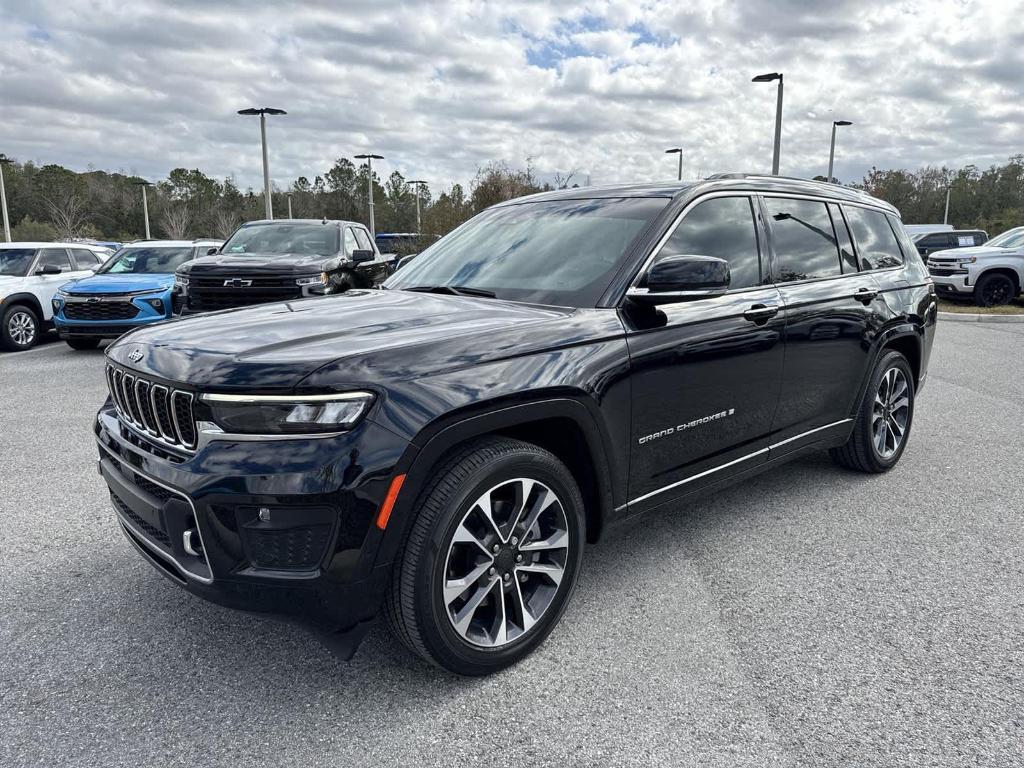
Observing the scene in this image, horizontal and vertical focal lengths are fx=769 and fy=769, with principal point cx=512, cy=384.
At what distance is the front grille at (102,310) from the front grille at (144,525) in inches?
330

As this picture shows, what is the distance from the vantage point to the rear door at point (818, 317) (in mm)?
4012

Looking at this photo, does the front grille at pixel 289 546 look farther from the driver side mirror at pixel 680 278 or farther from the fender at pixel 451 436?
the driver side mirror at pixel 680 278

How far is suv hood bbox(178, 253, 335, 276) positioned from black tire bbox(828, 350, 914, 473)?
6574 mm

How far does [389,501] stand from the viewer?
94.0 inches

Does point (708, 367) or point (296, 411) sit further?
point (708, 367)

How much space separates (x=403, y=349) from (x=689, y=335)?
4.60 ft

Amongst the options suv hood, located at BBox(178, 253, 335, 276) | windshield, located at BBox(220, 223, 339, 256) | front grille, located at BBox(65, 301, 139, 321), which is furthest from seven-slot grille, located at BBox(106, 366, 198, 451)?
front grille, located at BBox(65, 301, 139, 321)

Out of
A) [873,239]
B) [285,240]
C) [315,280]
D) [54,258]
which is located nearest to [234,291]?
[315,280]

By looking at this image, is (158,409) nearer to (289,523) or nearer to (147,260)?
(289,523)

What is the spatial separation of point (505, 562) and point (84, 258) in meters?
13.0

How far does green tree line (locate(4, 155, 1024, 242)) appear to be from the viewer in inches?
→ 2295

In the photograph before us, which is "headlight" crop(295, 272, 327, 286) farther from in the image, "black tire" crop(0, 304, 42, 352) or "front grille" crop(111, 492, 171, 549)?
"front grille" crop(111, 492, 171, 549)

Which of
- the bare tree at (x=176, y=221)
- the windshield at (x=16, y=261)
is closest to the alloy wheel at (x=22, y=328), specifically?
the windshield at (x=16, y=261)

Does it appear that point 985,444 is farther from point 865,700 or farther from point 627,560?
point 865,700
